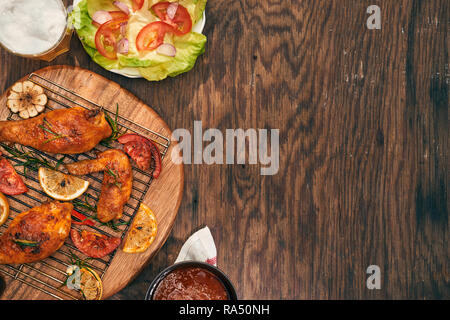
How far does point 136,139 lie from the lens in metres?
2.50

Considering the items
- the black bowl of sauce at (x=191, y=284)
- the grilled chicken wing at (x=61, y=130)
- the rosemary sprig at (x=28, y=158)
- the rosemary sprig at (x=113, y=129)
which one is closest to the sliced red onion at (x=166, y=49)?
the rosemary sprig at (x=113, y=129)

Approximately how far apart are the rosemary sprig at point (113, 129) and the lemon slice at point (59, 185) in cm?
31

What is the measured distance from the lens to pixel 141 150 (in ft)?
8.16

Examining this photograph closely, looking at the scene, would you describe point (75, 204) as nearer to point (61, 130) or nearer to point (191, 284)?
point (61, 130)

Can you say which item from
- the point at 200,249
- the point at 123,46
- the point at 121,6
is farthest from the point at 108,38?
the point at 200,249

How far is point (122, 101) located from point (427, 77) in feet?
7.11

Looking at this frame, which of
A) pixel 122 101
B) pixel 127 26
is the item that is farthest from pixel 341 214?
pixel 127 26

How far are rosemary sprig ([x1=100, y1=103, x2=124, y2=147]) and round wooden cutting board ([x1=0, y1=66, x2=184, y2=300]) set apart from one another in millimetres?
57

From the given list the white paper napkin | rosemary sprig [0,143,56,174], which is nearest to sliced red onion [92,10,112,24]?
rosemary sprig [0,143,56,174]

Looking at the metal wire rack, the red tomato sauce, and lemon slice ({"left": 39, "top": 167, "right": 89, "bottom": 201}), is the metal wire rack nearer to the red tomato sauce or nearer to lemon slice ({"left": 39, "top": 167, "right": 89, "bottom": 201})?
lemon slice ({"left": 39, "top": 167, "right": 89, "bottom": 201})

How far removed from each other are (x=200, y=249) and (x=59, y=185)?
3.35 feet

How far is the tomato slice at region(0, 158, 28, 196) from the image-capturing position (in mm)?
2459

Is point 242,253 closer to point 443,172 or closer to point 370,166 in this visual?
point 370,166
